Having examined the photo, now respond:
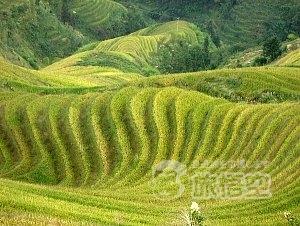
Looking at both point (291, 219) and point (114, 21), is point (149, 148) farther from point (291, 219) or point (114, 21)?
point (114, 21)

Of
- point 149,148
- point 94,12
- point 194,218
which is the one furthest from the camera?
point 94,12

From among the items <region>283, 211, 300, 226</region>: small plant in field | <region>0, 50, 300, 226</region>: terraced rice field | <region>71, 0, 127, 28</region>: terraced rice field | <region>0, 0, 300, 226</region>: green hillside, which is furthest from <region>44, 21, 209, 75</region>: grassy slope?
<region>283, 211, 300, 226</region>: small plant in field

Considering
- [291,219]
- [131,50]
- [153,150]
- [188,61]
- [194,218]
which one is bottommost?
[153,150]

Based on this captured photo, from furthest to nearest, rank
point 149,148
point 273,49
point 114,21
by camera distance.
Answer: point 114,21
point 273,49
point 149,148

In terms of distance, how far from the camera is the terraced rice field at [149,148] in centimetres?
2017

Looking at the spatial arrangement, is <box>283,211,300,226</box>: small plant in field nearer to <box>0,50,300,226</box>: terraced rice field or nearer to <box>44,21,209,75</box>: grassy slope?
<box>0,50,300,226</box>: terraced rice field

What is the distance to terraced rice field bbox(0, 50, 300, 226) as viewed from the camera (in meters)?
20.2

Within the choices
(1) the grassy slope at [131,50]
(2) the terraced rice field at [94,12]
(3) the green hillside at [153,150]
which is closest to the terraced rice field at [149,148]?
(3) the green hillside at [153,150]

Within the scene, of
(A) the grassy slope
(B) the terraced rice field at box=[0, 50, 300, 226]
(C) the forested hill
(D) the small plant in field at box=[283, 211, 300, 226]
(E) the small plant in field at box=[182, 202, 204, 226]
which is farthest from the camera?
(C) the forested hill

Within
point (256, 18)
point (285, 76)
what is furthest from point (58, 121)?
point (256, 18)

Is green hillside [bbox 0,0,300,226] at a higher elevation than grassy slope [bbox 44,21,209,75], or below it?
below

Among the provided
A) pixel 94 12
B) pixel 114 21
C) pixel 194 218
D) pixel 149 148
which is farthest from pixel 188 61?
pixel 194 218

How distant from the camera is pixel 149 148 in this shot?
3275 cm

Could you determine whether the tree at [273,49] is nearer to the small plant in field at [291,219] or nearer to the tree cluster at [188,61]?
the tree cluster at [188,61]
